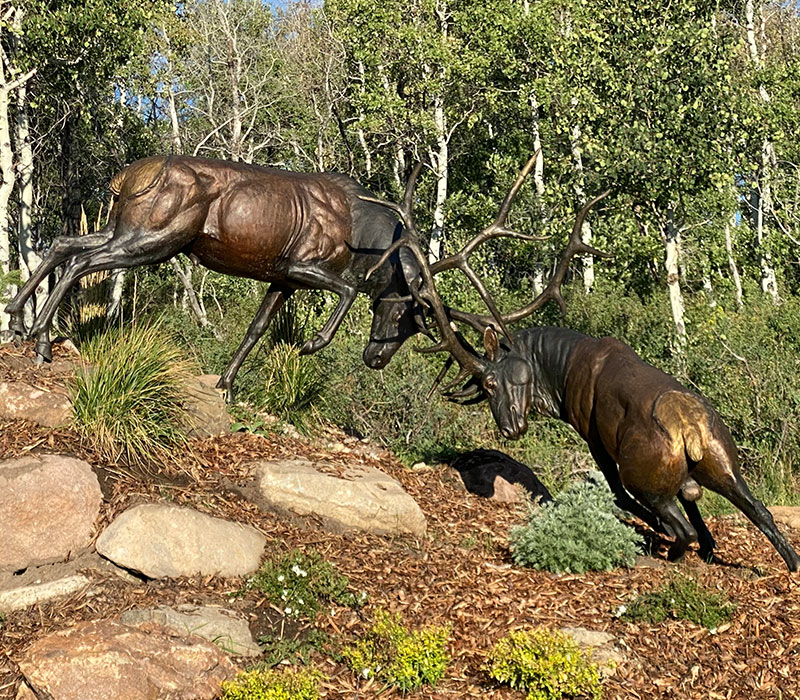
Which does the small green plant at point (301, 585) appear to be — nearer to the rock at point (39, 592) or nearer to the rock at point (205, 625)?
the rock at point (205, 625)

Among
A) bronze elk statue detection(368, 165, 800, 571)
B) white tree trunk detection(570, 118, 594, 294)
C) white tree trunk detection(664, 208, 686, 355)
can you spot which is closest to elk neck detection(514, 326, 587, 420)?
bronze elk statue detection(368, 165, 800, 571)

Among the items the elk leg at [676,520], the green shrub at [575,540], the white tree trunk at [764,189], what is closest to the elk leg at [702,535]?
the elk leg at [676,520]

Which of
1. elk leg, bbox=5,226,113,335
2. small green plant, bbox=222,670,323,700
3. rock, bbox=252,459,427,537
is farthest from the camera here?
elk leg, bbox=5,226,113,335

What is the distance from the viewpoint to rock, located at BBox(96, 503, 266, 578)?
607 centimetres

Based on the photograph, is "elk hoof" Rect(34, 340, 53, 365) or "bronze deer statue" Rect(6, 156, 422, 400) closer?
"bronze deer statue" Rect(6, 156, 422, 400)

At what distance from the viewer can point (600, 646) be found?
18.5 feet

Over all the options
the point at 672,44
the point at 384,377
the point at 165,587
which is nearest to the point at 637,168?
the point at 672,44

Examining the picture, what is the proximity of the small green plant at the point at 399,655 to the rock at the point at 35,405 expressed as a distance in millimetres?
3232

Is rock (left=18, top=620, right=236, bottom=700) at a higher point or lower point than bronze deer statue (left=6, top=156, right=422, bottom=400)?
lower

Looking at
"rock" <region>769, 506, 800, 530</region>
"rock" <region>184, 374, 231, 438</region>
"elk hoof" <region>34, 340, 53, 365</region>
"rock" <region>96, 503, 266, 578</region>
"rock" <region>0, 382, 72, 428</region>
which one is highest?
"elk hoof" <region>34, 340, 53, 365</region>

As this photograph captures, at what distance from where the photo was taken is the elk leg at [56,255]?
7410mm

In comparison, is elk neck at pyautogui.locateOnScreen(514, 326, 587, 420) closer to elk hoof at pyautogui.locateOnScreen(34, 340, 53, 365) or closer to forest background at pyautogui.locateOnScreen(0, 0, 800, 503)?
forest background at pyautogui.locateOnScreen(0, 0, 800, 503)

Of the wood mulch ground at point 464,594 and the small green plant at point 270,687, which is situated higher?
the small green plant at point 270,687

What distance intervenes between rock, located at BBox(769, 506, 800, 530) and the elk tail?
289 centimetres
